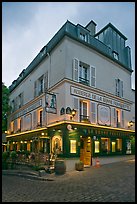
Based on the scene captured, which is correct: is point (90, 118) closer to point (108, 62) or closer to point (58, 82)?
point (58, 82)

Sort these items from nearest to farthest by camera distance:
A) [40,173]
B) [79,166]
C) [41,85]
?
[40,173], [79,166], [41,85]

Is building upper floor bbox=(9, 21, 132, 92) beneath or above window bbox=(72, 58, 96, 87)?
above

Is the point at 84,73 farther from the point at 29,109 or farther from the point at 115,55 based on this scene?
the point at 29,109

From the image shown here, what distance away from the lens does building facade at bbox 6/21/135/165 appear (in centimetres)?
1442

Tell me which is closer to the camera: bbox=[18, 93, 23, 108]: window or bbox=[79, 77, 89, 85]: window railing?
bbox=[79, 77, 89, 85]: window railing

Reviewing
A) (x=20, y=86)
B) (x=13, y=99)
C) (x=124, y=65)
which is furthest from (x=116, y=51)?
(x=13, y=99)

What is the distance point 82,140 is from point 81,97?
3.39m

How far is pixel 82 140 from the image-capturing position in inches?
624

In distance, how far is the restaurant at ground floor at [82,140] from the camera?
1372 centimetres

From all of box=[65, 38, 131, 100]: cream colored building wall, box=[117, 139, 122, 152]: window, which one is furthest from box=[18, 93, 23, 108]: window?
box=[117, 139, 122, 152]: window

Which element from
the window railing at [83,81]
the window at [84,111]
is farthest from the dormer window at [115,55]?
the window at [84,111]

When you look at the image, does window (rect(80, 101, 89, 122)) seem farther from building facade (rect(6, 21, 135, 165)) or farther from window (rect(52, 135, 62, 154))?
window (rect(52, 135, 62, 154))

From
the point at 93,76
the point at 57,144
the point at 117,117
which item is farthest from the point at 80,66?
the point at 57,144

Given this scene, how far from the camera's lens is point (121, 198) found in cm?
636
